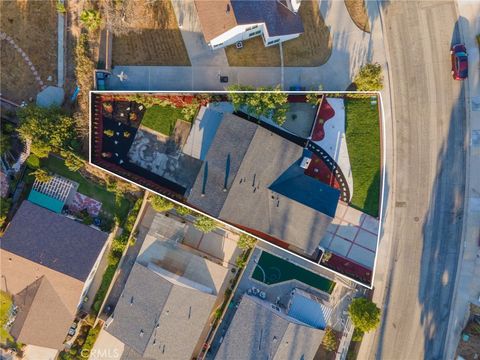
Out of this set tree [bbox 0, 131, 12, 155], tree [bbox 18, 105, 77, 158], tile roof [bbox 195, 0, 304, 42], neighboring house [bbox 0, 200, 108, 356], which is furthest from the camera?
tree [bbox 0, 131, 12, 155]

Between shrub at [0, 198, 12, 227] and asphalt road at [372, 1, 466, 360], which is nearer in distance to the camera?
shrub at [0, 198, 12, 227]

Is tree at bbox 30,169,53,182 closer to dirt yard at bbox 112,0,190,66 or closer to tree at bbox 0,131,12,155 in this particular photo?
tree at bbox 0,131,12,155

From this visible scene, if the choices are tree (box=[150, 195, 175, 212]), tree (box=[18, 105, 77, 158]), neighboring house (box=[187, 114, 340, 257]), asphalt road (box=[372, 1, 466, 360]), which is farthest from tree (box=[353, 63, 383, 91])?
tree (box=[18, 105, 77, 158])

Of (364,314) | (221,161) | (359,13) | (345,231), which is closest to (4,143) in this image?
(221,161)

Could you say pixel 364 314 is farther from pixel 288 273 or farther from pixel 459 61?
pixel 459 61

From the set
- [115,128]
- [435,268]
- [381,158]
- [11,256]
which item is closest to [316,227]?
[381,158]

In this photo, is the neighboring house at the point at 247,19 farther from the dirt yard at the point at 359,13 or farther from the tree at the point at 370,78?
the tree at the point at 370,78

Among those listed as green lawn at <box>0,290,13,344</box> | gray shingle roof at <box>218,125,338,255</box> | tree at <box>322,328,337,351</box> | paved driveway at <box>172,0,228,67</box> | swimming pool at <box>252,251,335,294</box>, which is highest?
paved driveway at <box>172,0,228,67</box>

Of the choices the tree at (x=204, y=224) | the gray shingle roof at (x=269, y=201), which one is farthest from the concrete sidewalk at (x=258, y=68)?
the tree at (x=204, y=224)
